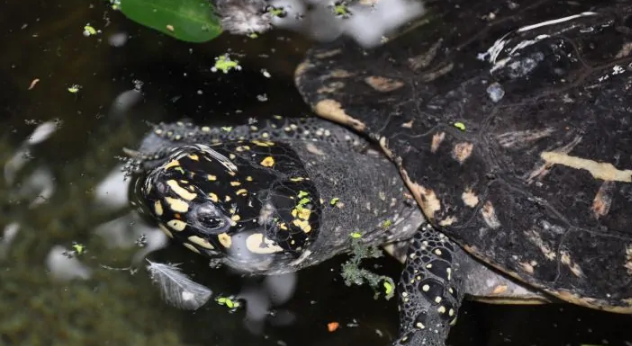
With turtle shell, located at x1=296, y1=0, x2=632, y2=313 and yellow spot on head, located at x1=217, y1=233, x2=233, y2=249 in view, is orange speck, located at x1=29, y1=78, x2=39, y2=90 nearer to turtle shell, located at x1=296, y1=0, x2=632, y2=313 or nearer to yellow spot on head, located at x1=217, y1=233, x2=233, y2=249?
yellow spot on head, located at x1=217, y1=233, x2=233, y2=249

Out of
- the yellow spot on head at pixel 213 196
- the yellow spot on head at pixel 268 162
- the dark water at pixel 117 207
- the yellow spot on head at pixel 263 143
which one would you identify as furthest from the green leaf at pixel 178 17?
the yellow spot on head at pixel 213 196

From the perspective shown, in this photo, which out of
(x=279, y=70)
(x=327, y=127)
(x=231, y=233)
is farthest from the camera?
(x=279, y=70)

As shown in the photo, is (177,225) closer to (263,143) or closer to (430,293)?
(263,143)

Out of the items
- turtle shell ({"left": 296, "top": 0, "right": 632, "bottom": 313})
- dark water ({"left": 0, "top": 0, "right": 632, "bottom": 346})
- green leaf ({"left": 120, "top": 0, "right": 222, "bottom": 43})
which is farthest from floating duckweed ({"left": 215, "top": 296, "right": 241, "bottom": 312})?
green leaf ({"left": 120, "top": 0, "right": 222, "bottom": 43})

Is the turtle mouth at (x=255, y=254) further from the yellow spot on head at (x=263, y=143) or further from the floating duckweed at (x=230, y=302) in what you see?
the yellow spot on head at (x=263, y=143)

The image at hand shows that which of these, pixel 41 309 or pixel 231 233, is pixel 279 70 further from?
pixel 41 309

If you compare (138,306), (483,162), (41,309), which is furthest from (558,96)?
(41,309)
